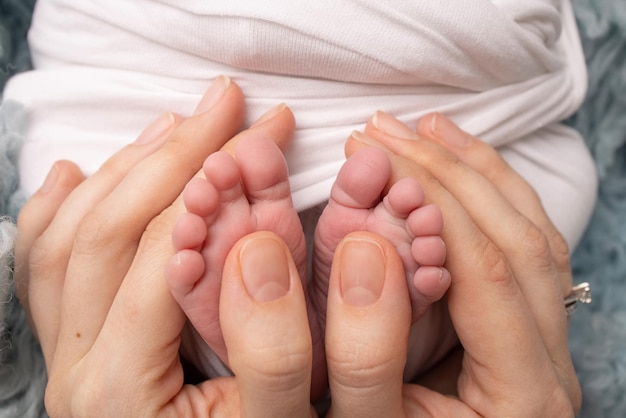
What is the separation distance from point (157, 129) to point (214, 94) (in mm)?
75

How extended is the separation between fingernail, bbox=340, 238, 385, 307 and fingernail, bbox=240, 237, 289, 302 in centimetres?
5

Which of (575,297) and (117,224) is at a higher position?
(117,224)

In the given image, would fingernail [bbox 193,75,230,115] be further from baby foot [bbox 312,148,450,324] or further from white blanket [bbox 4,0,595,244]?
baby foot [bbox 312,148,450,324]

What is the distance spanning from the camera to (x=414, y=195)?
540mm

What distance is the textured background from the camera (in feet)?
2.40

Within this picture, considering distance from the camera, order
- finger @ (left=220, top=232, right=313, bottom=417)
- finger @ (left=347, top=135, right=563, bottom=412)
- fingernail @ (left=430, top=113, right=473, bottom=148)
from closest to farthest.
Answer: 1. finger @ (left=220, top=232, right=313, bottom=417)
2. finger @ (left=347, top=135, right=563, bottom=412)
3. fingernail @ (left=430, top=113, right=473, bottom=148)

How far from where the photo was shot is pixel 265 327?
0.51m

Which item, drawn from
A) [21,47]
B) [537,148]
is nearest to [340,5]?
[537,148]

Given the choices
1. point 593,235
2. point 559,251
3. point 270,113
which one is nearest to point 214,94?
point 270,113

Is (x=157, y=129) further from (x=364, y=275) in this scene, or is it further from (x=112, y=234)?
(x=364, y=275)

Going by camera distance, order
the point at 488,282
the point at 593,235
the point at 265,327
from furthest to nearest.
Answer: the point at 593,235 → the point at 488,282 → the point at 265,327

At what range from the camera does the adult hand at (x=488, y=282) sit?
2.00 feet

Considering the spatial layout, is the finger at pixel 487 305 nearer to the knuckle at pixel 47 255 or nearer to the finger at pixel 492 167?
the finger at pixel 492 167

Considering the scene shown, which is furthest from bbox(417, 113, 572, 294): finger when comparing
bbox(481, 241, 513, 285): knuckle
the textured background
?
the textured background
